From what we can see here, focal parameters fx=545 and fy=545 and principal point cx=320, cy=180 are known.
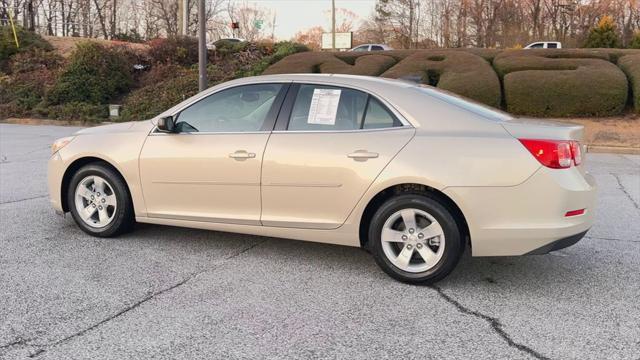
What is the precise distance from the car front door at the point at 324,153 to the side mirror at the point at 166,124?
3.10 feet

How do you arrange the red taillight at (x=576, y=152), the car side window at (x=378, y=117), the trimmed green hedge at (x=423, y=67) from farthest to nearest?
the trimmed green hedge at (x=423, y=67)
the car side window at (x=378, y=117)
the red taillight at (x=576, y=152)

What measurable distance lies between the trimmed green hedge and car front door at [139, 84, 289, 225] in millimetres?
12094

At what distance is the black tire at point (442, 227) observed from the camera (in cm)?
377

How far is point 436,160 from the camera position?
379cm

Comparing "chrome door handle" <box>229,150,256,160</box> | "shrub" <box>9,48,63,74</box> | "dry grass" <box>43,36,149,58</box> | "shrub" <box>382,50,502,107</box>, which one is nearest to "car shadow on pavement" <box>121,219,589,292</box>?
"chrome door handle" <box>229,150,256,160</box>

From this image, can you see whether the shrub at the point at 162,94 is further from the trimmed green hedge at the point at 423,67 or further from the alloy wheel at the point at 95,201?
the alloy wheel at the point at 95,201

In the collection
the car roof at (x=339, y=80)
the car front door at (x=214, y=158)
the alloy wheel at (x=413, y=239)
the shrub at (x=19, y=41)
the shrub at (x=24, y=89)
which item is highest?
the shrub at (x=19, y=41)

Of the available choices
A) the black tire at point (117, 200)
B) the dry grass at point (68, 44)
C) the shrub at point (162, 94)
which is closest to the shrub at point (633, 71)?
the shrub at point (162, 94)

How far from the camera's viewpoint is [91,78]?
21422 millimetres

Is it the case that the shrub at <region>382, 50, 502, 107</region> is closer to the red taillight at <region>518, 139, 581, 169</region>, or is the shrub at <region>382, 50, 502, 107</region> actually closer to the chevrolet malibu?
the chevrolet malibu

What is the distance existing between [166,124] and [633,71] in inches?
617

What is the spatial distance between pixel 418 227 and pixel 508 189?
0.68 metres

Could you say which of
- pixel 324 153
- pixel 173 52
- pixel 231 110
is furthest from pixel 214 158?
pixel 173 52

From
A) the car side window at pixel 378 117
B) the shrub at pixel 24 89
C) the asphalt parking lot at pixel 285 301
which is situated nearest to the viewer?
the asphalt parking lot at pixel 285 301
